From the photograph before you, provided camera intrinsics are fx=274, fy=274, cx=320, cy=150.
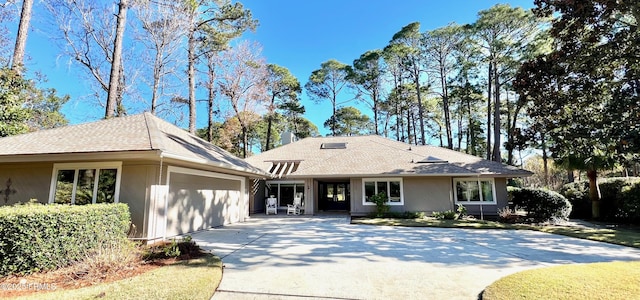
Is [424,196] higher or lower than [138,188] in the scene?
lower

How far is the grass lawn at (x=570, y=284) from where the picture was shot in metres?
3.89

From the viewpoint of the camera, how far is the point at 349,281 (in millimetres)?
4711

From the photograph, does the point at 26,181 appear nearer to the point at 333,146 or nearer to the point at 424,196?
the point at 333,146

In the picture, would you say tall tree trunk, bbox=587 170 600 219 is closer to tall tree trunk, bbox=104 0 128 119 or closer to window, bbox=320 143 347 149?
window, bbox=320 143 347 149

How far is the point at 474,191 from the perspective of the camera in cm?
1530

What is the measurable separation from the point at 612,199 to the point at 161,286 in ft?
66.1

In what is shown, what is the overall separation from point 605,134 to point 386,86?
819 inches

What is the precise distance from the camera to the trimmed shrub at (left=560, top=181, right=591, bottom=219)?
1551cm

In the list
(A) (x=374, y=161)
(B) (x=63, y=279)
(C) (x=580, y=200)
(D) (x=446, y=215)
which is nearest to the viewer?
(B) (x=63, y=279)

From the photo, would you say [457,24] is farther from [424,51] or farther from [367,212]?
[367,212]

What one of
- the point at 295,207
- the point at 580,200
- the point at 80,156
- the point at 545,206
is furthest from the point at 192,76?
the point at 580,200

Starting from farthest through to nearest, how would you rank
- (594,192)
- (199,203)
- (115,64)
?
(594,192)
(115,64)
(199,203)

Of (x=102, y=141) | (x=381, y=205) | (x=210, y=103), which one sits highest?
(x=210, y=103)

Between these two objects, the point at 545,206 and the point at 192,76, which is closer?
the point at 545,206
